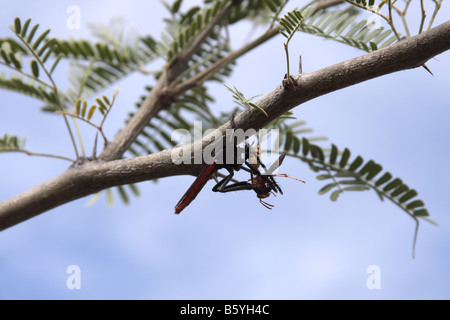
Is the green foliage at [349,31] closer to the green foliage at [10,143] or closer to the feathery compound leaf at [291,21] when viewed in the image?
the feathery compound leaf at [291,21]

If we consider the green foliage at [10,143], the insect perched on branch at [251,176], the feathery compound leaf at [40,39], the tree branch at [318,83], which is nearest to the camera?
the tree branch at [318,83]

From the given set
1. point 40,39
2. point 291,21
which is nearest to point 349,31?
point 291,21

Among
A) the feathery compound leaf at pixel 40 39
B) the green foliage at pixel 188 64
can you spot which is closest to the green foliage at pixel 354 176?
the green foliage at pixel 188 64

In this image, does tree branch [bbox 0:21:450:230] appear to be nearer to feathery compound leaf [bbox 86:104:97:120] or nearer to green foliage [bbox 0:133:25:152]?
feathery compound leaf [bbox 86:104:97:120]

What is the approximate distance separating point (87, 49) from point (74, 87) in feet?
0.89

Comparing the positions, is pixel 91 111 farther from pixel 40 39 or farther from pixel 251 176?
pixel 251 176

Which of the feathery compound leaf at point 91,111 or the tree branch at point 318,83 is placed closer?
the tree branch at point 318,83

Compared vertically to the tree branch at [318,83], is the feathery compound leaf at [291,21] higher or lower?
higher

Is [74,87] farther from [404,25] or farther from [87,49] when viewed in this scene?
[404,25]

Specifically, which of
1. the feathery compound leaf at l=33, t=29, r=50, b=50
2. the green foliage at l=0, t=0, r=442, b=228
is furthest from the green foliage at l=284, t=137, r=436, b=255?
the feathery compound leaf at l=33, t=29, r=50, b=50

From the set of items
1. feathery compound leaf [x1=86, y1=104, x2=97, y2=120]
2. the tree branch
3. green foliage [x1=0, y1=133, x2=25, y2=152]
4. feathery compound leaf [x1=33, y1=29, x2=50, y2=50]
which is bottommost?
the tree branch

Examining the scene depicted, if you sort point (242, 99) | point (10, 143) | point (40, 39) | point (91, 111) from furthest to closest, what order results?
1. point (10, 143)
2. point (40, 39)
3. point (91, 111)
4. point (242, 99)

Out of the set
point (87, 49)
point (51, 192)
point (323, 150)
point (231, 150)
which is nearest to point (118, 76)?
point (87, 49)
